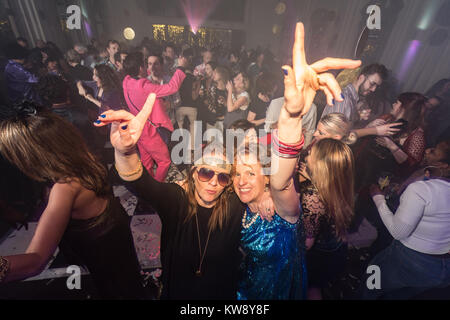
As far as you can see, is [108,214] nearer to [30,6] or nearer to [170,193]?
[170,193]

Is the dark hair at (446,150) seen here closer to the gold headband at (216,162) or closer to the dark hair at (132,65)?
the gold headband at (216,162)

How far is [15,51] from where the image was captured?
3289mm

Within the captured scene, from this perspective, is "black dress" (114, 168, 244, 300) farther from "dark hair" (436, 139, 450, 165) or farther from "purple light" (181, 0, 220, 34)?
"purple light" (181, 0, 220, 34)

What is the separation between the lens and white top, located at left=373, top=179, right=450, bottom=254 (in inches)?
57.6

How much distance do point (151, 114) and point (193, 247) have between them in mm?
2177

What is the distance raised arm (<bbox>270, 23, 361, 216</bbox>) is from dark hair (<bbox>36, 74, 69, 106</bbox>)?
323 cm

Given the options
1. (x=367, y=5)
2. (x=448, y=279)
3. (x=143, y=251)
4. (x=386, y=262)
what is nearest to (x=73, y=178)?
(x=143, y=251)

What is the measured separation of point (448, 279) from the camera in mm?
1694

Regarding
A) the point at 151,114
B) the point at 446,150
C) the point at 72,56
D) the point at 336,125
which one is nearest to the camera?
the point at 446,150

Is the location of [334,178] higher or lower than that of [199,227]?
higher

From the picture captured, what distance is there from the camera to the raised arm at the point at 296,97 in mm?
997

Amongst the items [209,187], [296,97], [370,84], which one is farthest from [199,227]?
[370,84]

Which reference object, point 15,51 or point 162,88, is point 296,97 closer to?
point 162,88

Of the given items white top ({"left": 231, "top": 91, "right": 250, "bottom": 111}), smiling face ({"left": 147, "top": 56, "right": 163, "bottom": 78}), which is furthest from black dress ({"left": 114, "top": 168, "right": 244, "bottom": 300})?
smiling face ({"left": 147, "top": 56, "right": 163, "bottom": 78})
